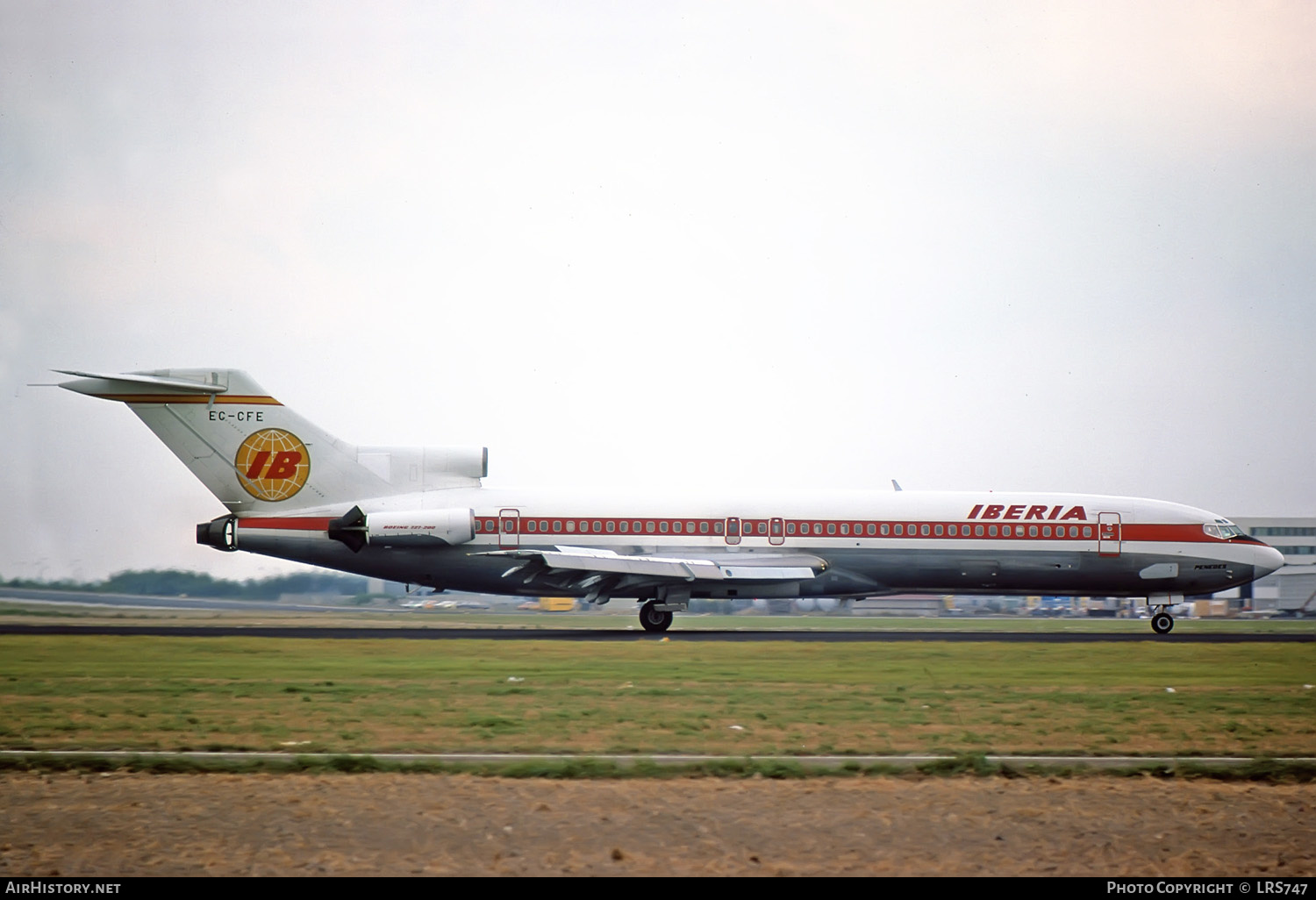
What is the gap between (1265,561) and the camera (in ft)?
102

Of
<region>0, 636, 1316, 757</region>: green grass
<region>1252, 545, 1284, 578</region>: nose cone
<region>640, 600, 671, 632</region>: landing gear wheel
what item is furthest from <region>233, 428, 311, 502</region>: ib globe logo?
<region>1252, 545, 1284, 578</region>: nose cone

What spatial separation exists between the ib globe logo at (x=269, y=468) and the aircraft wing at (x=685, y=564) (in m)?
4.98

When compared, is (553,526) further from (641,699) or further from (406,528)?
(641,699)

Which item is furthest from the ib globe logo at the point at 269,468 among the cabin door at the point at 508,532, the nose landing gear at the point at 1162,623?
the nose landing gear at the point at 1162,623

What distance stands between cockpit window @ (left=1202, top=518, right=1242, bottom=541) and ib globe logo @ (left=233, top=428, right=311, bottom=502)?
22.7 m

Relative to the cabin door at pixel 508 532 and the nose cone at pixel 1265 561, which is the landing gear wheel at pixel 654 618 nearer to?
the cabin door at pixel 508 532

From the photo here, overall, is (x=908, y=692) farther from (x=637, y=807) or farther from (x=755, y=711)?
(x=637, y=807)

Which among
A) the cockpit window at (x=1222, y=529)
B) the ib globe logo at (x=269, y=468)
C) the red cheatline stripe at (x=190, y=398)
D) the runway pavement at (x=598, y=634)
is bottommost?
the runway pavement at (x=598, y=634)

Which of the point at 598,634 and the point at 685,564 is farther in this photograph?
the point at 685,564

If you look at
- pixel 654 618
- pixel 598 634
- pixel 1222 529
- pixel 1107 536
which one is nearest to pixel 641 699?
pixel 598 634

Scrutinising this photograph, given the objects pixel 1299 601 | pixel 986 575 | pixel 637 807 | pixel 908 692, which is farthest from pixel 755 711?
pixel 1299 601

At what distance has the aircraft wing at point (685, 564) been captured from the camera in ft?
88.2

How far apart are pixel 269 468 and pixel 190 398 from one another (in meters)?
2.52

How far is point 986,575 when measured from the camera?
29734 mm
